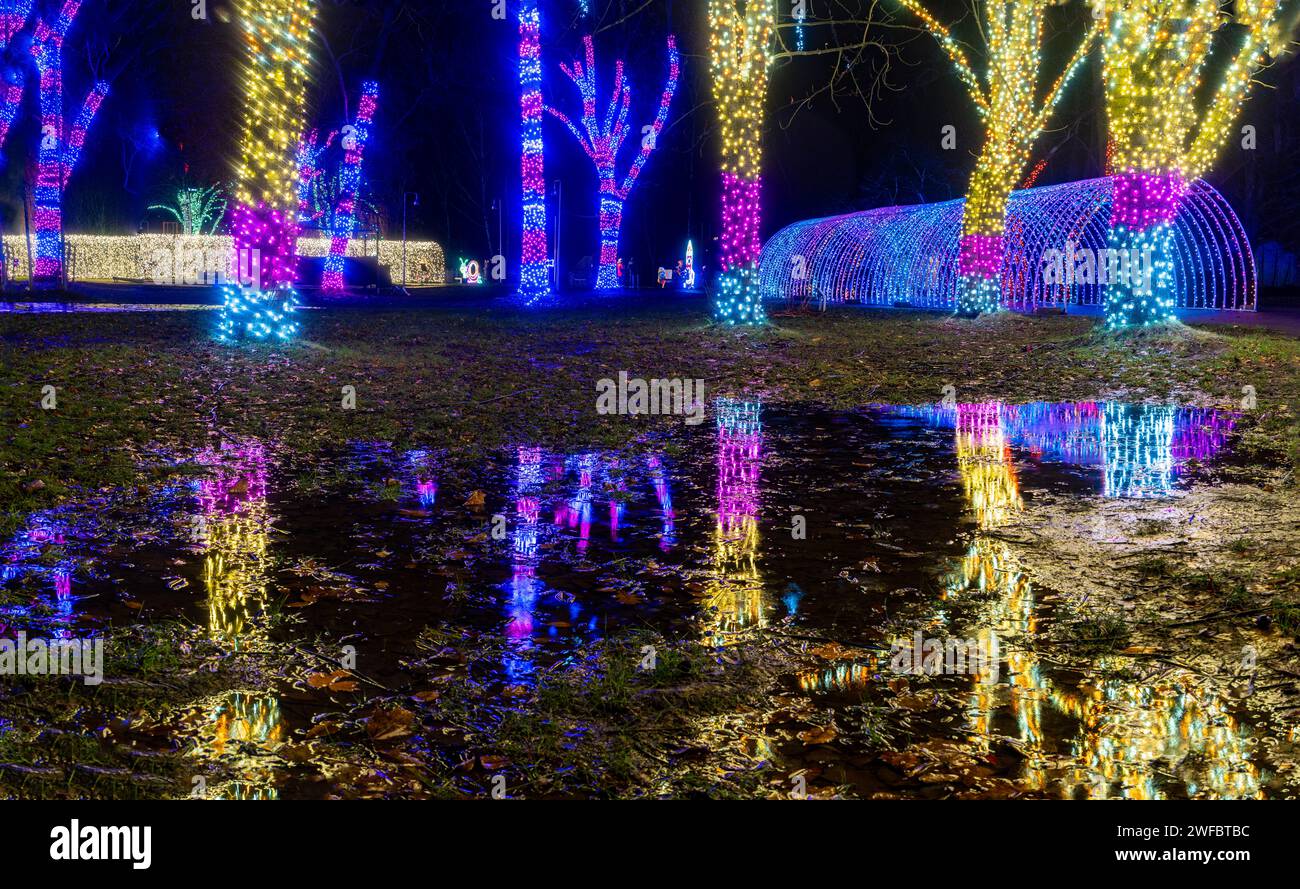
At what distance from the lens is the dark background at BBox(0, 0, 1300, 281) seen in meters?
35.9

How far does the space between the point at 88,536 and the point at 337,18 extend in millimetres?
32367

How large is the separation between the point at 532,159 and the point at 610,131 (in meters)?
12.0

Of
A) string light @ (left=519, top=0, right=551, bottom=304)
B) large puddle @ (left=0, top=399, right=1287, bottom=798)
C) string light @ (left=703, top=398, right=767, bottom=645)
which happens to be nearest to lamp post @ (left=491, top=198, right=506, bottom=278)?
string light @ (left=519, top=0, right=551, bottom=304)

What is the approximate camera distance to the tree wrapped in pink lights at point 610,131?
40281mm

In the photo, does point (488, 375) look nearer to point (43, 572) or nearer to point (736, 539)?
point (736, 539)

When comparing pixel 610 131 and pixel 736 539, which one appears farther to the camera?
pixel 610 131

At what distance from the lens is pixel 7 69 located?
32.4 metres

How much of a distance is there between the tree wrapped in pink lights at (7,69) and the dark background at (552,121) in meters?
3.21

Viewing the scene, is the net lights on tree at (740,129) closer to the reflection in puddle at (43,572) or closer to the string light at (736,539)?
the string light at (736,539)

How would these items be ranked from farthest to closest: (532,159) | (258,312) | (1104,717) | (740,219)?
(532,159) < (740,219) < (258,312) < (1104,717)

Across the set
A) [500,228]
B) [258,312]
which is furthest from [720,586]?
[500,228]

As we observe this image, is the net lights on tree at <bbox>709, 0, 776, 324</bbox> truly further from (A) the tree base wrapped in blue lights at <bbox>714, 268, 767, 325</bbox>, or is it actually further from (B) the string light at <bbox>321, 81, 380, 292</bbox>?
(B) the string light at <bbox>321, 81, 380, 292</bbox>

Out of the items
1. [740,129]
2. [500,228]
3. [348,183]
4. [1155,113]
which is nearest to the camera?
[1155,113]
